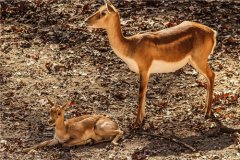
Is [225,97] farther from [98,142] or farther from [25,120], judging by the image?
[25,120]

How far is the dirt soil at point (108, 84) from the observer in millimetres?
9820

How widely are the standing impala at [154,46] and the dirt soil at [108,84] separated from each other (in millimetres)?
657

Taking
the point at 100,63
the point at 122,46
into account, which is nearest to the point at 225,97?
the point at 122,46

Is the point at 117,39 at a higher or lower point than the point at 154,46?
higher

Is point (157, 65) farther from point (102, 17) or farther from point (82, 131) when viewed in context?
point (82, 131)

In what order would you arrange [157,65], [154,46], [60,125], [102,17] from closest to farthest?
Answer: 1. [60,125]
2. [102,17]
3. [154,46]
4. [157,65]

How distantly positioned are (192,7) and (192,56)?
5821 millimetres

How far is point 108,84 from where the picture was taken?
12445mm

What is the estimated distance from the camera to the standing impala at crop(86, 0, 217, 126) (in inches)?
402

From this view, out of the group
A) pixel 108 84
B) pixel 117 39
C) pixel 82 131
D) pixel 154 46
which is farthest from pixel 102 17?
pixel 108 84

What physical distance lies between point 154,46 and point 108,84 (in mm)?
2402

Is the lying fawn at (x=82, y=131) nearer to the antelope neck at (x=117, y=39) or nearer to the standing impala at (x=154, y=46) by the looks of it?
the standing impala at (x=154, y=46)

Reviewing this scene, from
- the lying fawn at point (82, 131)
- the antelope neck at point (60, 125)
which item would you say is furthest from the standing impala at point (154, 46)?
the antelope neck at point (60, 125)

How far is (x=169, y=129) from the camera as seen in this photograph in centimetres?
1047
